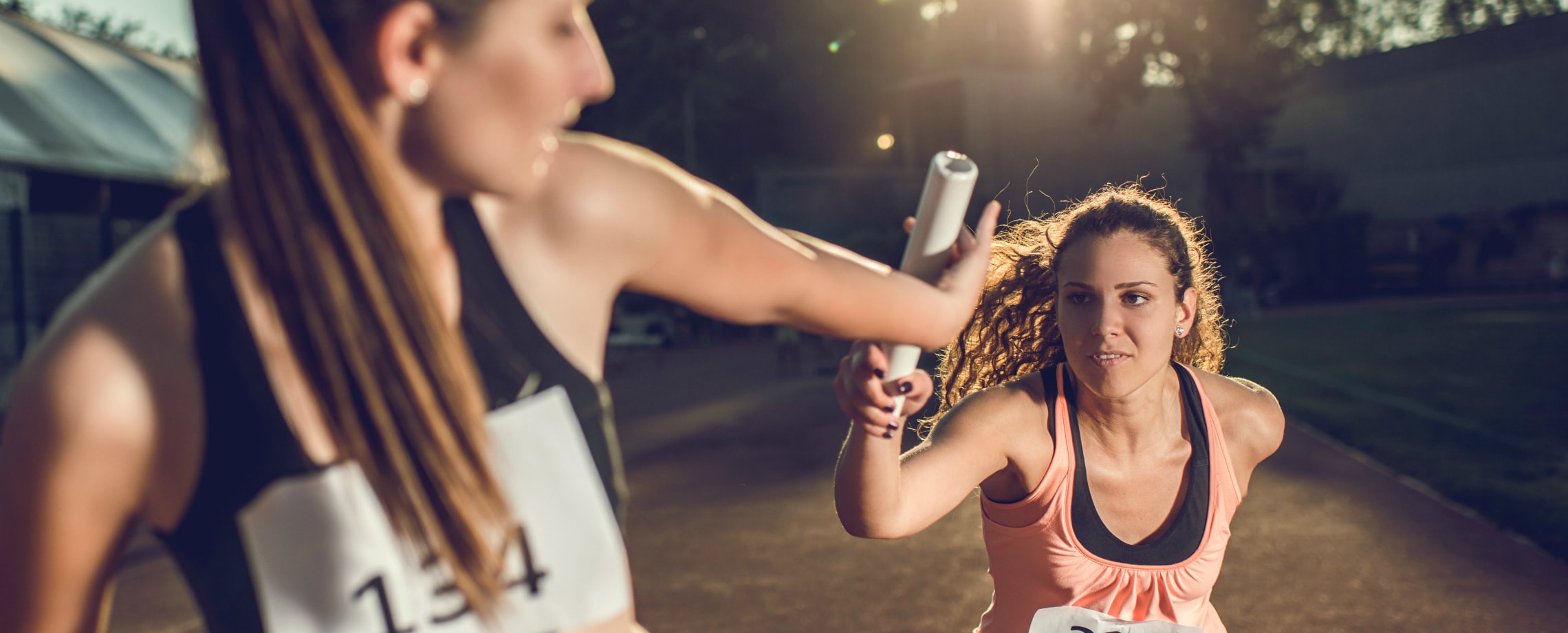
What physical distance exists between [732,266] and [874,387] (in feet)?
1.56

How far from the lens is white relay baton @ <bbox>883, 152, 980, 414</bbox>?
1.53 m

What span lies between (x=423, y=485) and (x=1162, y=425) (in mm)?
2124

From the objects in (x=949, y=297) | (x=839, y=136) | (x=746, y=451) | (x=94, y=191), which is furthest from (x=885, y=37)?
(x=949, y=297)

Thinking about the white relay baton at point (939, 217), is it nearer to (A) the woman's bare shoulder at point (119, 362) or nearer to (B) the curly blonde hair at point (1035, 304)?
(A) the woman's bare shoulder at point (119, 362)

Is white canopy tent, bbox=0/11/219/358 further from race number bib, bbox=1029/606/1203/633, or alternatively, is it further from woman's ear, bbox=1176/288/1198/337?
race number bib, bbox=1029/606/1203/633

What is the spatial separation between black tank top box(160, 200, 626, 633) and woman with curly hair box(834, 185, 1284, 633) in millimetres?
1129

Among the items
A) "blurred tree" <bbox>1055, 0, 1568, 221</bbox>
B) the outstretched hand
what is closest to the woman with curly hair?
the outstretched hand

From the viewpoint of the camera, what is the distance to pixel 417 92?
1.03 metres

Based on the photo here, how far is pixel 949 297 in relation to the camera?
61.1 inches

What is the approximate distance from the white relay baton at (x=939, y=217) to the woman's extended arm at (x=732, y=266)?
0.07m

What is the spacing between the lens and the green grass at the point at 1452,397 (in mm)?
7992

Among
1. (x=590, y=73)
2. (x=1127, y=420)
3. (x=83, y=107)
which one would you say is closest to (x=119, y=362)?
(x=590, y=73)

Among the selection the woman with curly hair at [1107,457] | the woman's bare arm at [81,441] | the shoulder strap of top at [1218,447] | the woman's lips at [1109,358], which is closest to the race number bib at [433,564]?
the woman's bare arm at [81,441]

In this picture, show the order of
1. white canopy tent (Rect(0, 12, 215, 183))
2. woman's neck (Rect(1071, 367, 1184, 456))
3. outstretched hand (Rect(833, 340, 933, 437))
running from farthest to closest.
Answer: white canopy tent (Rect(0, 12, 215, 183)) < woman's neck (Rect(1071, 367, 1184, 456)) < outstretched hand (Rect(833, 340, 933, 437))
